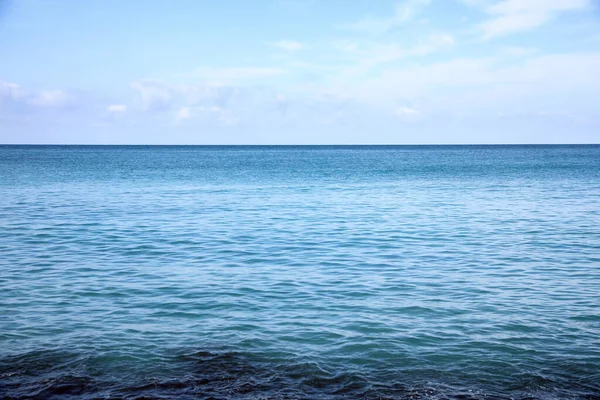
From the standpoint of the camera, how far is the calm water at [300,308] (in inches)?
430

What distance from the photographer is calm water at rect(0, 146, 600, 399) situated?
10.9m

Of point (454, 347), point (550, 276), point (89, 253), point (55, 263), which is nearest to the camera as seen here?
point (454, 347)

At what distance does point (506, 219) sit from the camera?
108 feet

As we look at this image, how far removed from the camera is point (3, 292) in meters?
17.0

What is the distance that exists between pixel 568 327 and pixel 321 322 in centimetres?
572

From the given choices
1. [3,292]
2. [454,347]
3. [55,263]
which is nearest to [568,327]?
[454,347]

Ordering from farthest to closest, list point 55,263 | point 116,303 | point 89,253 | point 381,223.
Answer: point 381,223, point 89,253, point 55,263, point 116,303

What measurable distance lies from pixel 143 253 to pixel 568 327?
15394 millimetres

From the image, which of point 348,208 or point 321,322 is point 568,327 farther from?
point 348,208

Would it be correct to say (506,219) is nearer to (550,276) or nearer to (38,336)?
(550,276)

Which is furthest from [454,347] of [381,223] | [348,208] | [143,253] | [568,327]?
[348,208]

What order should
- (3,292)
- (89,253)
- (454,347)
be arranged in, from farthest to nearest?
(89,253) → (3,292) → (454,347)

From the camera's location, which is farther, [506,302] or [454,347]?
[506,302]

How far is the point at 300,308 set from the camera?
1549cm
